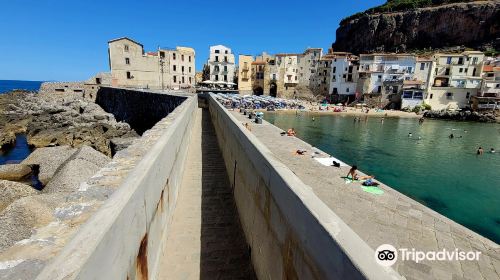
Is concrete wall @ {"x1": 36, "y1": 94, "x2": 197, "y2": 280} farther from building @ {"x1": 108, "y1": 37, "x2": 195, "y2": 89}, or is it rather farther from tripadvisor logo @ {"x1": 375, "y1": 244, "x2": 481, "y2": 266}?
building @ {"x1": 108, "y1": 37, "x2": 195, "y2": 89}

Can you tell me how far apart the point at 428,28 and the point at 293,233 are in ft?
369

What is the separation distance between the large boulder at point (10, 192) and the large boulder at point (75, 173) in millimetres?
643

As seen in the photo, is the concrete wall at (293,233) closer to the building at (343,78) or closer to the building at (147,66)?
the building at (147,66)

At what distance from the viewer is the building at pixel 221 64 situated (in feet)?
250

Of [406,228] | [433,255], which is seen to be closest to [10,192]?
[406,228]

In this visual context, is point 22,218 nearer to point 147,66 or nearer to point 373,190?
point 373,190

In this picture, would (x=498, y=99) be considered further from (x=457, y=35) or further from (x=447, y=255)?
(x=447, y=255)

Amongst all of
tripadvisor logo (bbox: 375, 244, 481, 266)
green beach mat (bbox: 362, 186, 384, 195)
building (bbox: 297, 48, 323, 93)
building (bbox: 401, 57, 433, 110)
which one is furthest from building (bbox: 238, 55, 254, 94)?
tripadvisor logo (bbox: 375, 244, 481, 266)

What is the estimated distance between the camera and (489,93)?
2389 inches

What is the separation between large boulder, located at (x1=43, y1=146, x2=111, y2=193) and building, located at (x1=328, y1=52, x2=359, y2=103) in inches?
2847

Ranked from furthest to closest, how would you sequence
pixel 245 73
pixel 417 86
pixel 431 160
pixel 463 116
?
pixel 245 73, pixel 417 86, pixel 463 116, pixel 431 160

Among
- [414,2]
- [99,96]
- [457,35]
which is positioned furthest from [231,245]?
[414,2]

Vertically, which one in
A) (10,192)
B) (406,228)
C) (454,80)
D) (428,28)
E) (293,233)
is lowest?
(406,228)

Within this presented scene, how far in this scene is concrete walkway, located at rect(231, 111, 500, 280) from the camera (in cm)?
694
